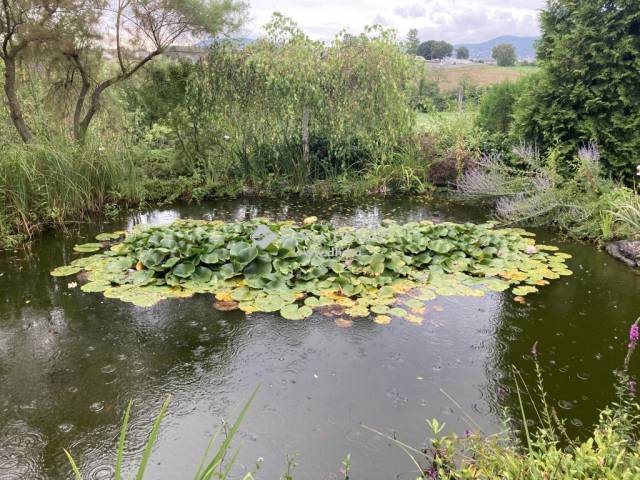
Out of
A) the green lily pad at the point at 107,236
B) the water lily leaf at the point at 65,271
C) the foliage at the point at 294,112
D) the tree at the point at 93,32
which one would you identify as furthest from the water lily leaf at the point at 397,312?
the tree at the point at 93,32

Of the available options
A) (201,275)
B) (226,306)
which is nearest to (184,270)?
(201,275)

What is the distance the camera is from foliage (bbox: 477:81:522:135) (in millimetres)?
7660

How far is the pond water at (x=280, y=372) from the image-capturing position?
2219 mm

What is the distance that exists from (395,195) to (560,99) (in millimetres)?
2662

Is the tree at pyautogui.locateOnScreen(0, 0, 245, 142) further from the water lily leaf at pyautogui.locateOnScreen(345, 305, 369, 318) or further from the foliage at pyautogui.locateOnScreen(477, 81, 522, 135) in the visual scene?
the water lily leaf at pyautogui.locateOnScreen(345, 305, 369, 318)

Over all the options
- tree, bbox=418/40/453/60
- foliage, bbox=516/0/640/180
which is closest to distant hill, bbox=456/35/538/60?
foliage, bbox=516/0/640/180

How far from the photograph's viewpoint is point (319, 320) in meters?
3.42

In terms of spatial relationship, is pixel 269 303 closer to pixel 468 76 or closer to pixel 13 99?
pixel 13 99

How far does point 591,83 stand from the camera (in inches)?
231

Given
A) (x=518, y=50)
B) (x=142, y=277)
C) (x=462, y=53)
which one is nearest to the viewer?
(x=142, y=277)

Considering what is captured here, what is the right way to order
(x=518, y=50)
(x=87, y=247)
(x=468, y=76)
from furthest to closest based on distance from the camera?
(x=518, y=50) → (x=468, y=76) → (x=87, y=247)

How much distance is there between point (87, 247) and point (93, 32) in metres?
3.30

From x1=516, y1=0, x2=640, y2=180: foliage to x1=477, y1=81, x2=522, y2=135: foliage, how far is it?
1308 mm

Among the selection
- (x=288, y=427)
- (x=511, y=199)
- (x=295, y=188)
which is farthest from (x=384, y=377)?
(x=295, y=188)
